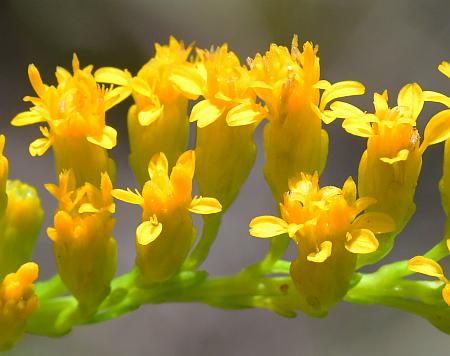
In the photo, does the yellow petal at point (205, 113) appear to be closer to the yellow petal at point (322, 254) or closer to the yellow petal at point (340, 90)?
the yellow petal at point (340, 90)

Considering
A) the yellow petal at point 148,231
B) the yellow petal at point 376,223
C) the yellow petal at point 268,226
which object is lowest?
the yellow petal at point 148,231

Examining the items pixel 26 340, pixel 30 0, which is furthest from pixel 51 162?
pixel 26 340

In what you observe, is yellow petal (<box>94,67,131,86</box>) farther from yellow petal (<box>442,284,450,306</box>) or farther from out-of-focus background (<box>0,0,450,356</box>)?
out-of-focus background (<box>0,0,450,356</box>)

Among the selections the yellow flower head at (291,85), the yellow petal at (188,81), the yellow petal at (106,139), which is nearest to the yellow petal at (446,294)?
the yellow flower head at (291,85)

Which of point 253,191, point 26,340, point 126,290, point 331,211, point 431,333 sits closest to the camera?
point 331,211

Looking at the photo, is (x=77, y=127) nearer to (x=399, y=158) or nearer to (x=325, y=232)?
(x=325, y=232)

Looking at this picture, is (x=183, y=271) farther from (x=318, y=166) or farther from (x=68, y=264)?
(x=318, y=166)
